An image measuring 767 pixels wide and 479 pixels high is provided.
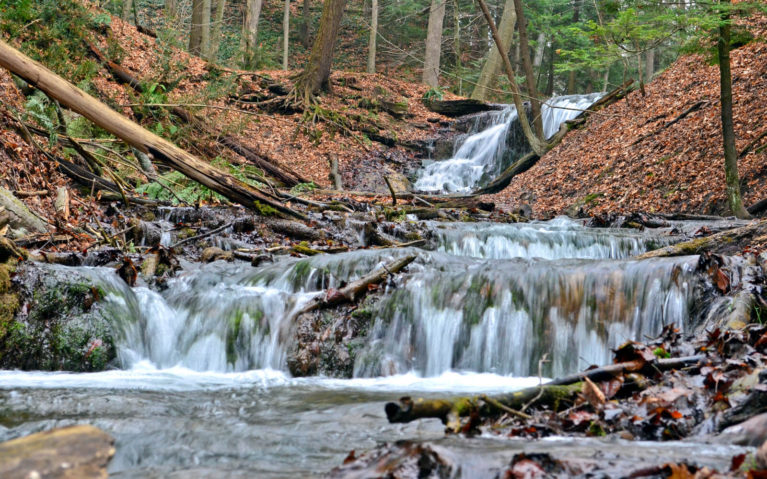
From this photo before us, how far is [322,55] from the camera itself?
19.7 m

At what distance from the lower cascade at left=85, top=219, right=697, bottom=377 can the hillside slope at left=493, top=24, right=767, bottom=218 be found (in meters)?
5.26

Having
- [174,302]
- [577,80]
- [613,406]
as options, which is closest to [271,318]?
[174,302]

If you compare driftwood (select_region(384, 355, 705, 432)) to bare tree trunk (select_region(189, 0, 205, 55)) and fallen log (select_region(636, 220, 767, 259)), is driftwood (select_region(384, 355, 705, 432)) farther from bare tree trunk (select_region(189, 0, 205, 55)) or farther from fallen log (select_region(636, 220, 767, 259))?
bare tree trunk (select_region(189, 0, 205, 55))

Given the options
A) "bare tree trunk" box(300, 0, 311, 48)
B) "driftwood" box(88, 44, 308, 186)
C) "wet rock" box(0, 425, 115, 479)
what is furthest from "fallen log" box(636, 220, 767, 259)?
"bare tree trunk" box(300, 0, 311, 48)

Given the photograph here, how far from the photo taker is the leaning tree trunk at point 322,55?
1908cm

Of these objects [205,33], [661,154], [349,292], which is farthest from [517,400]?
[205,33]

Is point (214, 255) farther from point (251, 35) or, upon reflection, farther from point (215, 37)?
point (251, 35)

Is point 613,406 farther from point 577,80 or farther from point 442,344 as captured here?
point 577,80

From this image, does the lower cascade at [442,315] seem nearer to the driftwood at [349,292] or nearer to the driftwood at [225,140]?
the driftwood at [349,292]

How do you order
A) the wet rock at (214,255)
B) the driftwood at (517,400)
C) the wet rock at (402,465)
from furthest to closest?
the wet rock at (214,255), the driftwood at (517,400), the wet rock at (402,465)

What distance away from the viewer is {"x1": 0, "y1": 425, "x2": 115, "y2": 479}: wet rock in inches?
96.0

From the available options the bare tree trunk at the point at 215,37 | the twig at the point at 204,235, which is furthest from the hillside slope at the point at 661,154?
the bare tree trunk at the point at 215,37

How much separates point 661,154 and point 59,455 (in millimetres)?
12683

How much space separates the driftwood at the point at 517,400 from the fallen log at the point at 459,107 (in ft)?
64.1
